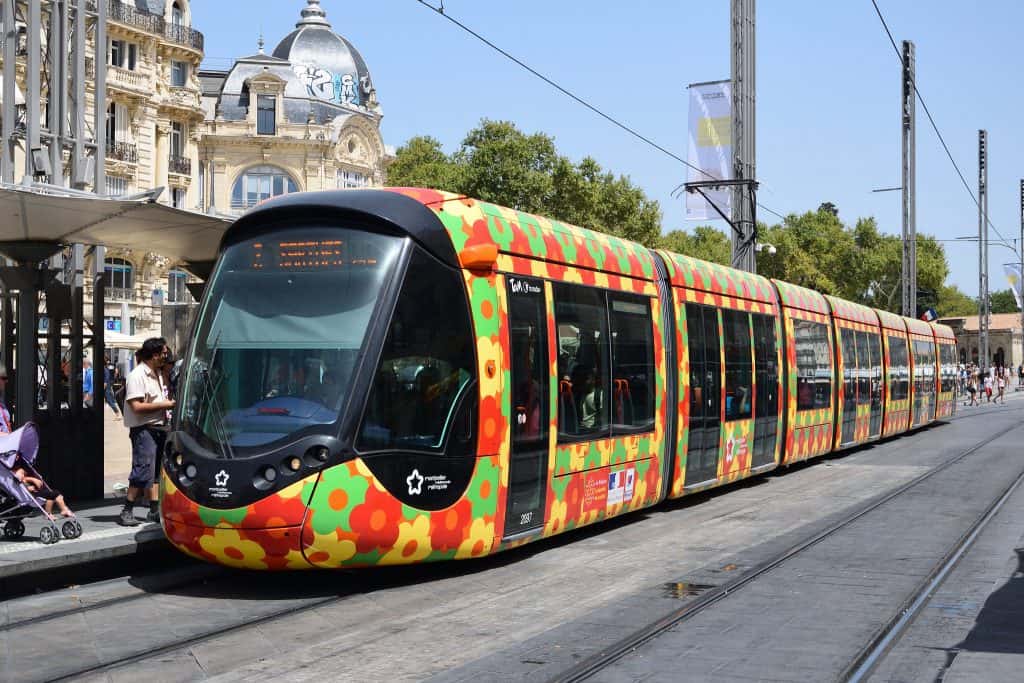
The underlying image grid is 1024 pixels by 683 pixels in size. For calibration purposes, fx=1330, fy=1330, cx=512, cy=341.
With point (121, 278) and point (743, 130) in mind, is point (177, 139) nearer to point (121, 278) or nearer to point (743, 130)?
point (121, 278)

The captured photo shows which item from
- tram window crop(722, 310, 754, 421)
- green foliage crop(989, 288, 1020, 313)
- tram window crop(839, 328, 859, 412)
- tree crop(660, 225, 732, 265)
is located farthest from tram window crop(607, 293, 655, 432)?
green foliage crop(989, 288, 1020, 313)

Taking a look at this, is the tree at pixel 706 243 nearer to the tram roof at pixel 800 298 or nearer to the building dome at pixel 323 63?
the building dome at pixel 323 63

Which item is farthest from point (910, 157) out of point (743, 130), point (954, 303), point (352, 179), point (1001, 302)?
point (1001, 302)

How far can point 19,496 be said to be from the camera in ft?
33.9

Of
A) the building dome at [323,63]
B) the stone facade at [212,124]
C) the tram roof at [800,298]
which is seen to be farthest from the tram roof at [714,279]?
the building dome at [323,63]

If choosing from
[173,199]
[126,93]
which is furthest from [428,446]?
[173,199]

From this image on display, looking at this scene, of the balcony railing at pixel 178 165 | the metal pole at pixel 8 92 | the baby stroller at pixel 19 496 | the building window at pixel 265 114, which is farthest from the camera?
the building window at pixel 265 114

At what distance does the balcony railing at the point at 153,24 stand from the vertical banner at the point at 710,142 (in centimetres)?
3534

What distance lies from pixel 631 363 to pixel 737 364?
13.6 ft

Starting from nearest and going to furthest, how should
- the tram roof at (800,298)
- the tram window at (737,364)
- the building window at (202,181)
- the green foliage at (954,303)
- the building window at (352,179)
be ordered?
1. the tram window at (737,364)
2. the tram roof at (800,298)
3. the building window at (202,181)
4. the building window at (352,179)
5. the green foliage at (954,303)

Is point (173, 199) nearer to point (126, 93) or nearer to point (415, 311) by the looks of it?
point (126, 93)

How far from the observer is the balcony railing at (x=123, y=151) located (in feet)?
192

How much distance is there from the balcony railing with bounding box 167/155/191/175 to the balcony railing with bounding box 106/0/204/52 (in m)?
5.25

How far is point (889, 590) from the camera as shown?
9.70m
